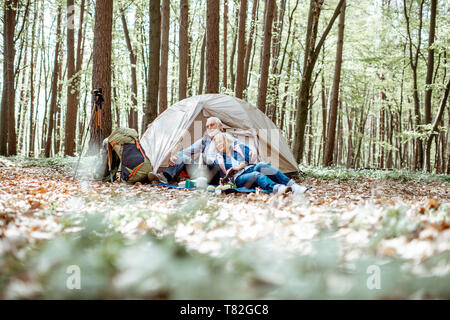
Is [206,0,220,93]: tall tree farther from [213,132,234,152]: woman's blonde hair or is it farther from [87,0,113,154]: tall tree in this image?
[213,132,234,152]: woman's blonde hair

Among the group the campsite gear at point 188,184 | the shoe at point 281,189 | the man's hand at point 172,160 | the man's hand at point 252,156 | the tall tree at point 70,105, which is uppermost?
the tall tree at point 70,105

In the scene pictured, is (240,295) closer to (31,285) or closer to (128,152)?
(31,285)

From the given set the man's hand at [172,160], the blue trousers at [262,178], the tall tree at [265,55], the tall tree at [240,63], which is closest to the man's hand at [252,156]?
the blue trousers at [262,178]

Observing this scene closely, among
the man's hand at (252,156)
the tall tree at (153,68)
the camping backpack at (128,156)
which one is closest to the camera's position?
the man's hand at (252,156)

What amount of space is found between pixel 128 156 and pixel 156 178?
25.3 inches

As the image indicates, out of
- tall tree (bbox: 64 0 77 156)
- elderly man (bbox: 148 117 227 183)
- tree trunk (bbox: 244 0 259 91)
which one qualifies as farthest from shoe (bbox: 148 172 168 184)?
tree trunk (bbox: 244 0 259 91)

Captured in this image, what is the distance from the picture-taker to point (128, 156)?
5.99 m

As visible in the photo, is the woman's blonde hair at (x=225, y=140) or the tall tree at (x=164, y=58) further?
the tall tree at (x=164, y=58)

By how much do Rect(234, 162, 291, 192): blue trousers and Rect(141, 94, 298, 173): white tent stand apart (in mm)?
1815

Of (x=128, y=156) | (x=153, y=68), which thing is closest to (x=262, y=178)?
(x=128, y=156)

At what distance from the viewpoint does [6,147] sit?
12.0 m

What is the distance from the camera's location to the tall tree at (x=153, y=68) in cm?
889

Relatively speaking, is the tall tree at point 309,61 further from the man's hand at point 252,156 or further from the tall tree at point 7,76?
the tall tree at point 7,76
